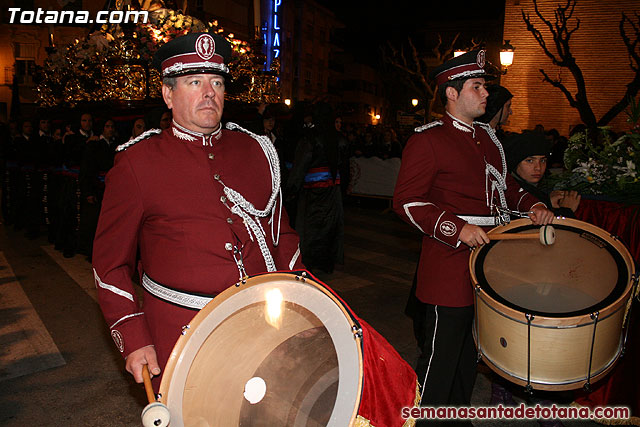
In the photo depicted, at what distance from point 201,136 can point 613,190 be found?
3041mm

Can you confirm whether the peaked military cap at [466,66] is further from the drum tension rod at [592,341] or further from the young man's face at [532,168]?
the drum tension rod at [592,341]

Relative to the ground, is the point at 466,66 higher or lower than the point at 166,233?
higher

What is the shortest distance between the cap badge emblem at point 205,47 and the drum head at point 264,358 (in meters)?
0.93

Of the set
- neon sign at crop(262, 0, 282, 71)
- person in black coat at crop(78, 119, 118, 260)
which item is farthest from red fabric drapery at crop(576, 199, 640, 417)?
neon sign at crop(262, 0, 282, 71)

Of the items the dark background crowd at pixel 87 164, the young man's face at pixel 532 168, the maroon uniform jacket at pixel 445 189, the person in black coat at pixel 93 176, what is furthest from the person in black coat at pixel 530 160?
the person in black coat at pixel 93 176

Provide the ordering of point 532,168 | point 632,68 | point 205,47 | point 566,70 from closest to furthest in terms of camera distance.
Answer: point 205,47, point 532,168, point 632,68, point 566,70

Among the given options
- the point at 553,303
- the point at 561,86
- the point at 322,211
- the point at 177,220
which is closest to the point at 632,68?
the point at 561,86

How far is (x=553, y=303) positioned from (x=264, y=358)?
1478 millimetres

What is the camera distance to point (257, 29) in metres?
11.2

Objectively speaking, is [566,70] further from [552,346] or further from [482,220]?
[552,346]

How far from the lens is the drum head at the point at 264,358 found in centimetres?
143

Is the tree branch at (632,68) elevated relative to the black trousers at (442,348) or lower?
elevated

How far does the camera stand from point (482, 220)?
2908 mm

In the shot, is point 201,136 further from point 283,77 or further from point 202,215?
point 283,77
